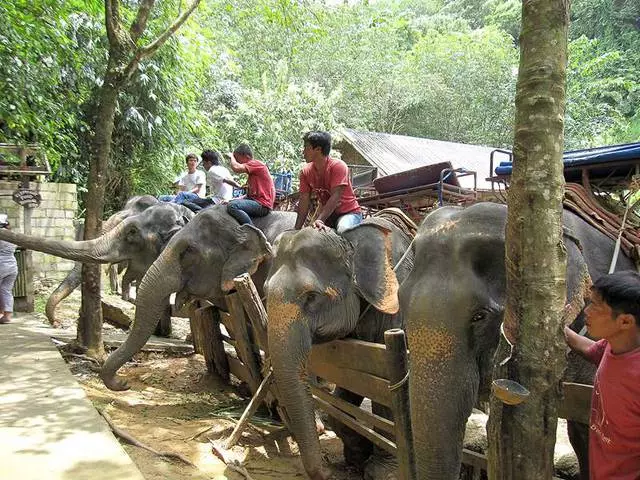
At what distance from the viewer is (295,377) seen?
175 inches

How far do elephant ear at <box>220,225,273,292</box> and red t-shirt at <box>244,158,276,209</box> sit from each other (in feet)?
2.08

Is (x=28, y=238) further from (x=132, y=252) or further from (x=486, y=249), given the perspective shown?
(x=486, y=249)

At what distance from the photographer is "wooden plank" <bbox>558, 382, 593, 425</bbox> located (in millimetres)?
2658

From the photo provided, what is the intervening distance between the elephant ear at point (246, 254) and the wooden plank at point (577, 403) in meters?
4.28

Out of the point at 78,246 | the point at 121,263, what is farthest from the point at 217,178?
the point at 78,246

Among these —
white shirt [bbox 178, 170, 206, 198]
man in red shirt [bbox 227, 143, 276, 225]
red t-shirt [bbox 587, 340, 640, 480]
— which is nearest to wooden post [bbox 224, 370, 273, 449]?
man in red shirt [bbox 227, 143, 276, 225]

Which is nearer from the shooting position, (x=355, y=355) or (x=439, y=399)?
(x=439, y=399)

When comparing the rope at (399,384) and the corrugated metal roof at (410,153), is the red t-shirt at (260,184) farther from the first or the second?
the corrugated metal roof at (410,153)

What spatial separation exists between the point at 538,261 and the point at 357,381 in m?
2.34

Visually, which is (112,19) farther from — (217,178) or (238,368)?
(238,368)

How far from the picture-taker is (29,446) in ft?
13.8

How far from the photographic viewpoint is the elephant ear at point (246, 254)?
669 cm

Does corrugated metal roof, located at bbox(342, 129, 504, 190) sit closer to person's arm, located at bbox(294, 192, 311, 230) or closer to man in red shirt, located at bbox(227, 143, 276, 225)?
man in red shirt, located at bbox(227, 143, 276, 225)

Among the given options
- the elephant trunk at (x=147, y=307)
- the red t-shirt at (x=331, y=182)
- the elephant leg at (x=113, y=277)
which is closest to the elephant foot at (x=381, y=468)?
the red t-shirt at (x=331, y=182)
